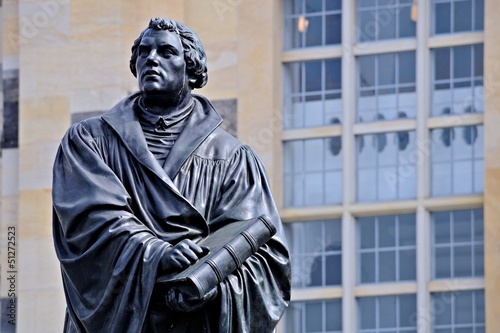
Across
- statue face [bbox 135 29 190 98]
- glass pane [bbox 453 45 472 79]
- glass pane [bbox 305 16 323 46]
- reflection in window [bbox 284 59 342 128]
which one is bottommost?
statue face [bbox 135 29 190 98]

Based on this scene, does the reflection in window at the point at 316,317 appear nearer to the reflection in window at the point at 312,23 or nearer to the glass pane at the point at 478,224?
the glass pane at the point at 478,224

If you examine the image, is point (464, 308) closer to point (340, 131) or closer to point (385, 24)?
point (340, 131)

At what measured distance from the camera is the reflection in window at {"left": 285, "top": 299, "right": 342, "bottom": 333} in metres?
29.8

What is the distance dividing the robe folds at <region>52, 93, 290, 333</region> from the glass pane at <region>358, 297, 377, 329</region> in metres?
15.6

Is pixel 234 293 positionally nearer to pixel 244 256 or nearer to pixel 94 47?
pixel 244 256

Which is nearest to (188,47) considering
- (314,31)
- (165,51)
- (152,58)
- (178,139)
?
(165,51)

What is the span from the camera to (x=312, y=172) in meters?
30.1

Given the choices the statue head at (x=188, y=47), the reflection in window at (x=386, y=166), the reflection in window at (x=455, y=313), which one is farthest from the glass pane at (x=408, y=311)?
the statue head at (x=188, y=47)

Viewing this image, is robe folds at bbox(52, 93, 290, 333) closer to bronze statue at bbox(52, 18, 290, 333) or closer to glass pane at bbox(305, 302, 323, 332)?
bronze statue at bbox(52, 18, 290, 333)

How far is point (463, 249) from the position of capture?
2928cm

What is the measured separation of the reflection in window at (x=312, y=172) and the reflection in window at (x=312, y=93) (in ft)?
0.71

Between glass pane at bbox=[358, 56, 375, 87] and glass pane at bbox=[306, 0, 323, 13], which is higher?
glass pane at bbox=[306, 0, 323, 13]

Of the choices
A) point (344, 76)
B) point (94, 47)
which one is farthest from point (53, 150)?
point (344, 76)

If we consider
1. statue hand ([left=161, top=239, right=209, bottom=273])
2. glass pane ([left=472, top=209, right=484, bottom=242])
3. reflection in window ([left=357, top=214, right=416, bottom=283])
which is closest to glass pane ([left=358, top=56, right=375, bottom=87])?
reflection in window ([left=357, top=214, right=416, bottom=283])
